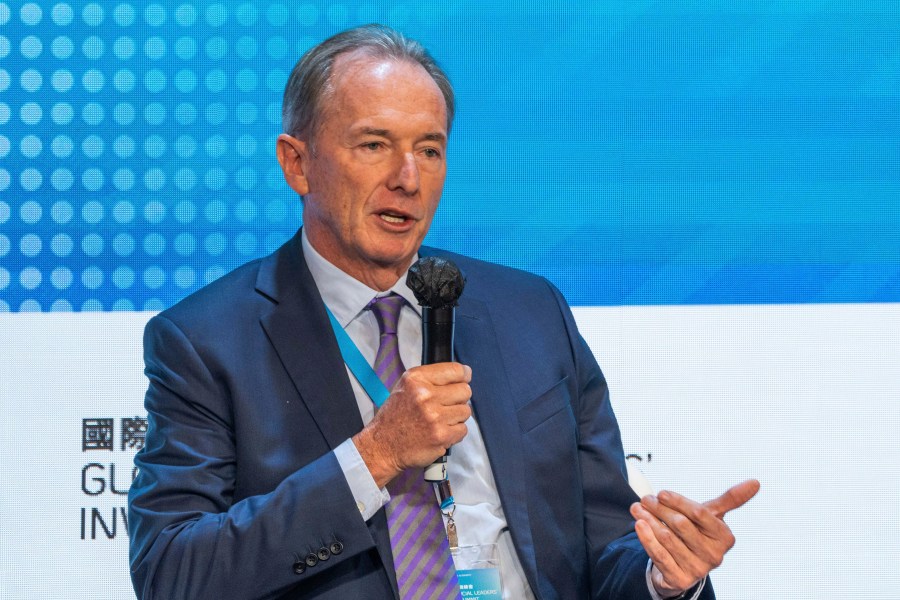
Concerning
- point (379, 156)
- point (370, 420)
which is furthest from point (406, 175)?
point (370, 420)

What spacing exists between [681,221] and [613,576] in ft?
3.38

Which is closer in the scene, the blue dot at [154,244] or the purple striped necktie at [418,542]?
the purple striped necktie at [418,542]

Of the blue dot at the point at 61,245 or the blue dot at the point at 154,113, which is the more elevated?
the blue dot at the point at 154,113

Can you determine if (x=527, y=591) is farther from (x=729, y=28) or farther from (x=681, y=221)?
(x=729, y=28)

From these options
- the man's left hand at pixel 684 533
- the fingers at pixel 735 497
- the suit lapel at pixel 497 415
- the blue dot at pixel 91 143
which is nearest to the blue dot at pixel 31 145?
the blue dot at pixel 91 143

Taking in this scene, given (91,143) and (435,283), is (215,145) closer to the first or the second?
(91,143)

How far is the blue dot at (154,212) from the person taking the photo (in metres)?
2.79

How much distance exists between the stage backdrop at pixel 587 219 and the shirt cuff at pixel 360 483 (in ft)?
3.21

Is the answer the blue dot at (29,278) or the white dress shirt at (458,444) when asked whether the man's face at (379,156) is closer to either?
the white dress shirt at (458,444)

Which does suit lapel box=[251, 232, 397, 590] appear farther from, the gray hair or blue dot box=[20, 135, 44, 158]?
blue dot box=[20, 135, 44, 158]

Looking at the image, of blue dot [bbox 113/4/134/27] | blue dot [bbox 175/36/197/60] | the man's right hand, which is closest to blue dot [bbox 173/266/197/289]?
blue dot [bbox 175/36/197/60]

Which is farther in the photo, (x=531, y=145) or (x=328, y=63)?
(x=531, y=145)

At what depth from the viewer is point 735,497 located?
190 centimetres

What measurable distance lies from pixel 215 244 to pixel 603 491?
1196 mm
